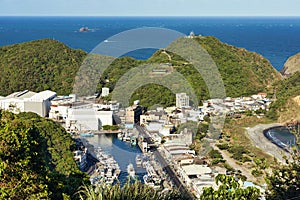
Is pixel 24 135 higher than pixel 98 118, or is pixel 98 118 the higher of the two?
pixel 24 135

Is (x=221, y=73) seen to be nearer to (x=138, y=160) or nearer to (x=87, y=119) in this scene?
(x=87, y=119)

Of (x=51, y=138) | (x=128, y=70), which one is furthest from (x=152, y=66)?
(x=51, y=138)

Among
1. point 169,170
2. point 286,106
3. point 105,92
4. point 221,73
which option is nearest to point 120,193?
point 169,170

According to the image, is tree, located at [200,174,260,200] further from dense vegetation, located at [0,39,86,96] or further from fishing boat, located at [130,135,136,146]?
dense vegetation, located at [0,39,86,96]

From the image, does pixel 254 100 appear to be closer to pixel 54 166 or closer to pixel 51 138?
pixel 51 138

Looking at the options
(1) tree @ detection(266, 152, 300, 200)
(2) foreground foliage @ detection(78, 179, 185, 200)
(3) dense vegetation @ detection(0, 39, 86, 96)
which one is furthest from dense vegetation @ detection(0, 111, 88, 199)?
(3) dense vegetation @ detection(0, 39, 86, 96)

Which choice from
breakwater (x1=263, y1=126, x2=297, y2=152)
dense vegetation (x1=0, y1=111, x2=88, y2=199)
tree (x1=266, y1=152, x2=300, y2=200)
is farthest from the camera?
breakwater (x1=263, y1=126, x2=297, y2=152)

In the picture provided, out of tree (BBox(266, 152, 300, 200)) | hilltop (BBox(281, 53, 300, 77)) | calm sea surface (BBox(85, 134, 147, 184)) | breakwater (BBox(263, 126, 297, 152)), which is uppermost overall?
tree (BBox(266, 152, 300, 200))
